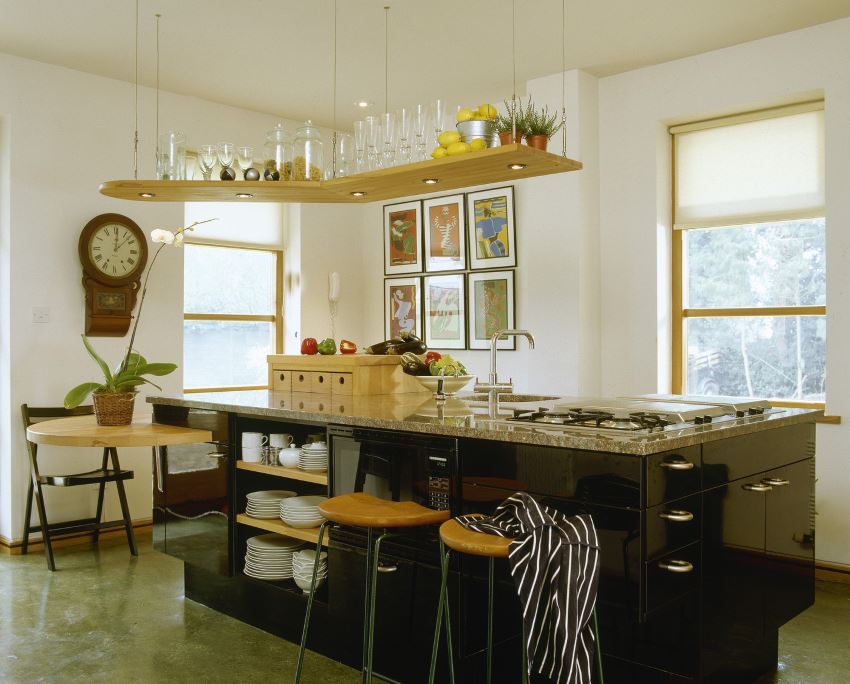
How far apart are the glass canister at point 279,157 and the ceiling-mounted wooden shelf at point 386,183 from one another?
6 centimetres

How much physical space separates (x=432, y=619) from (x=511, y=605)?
0.85 feet

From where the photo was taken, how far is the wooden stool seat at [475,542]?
6.50 feet

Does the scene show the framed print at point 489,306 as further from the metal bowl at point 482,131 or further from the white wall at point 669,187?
the metal bowl at point 482,131

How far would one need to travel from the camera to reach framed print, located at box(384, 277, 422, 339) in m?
6.34

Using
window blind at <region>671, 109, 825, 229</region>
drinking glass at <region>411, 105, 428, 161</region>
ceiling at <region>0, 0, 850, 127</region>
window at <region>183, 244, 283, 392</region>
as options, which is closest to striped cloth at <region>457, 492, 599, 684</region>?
drinking glass at <region>411, 105, 428, 161</region>

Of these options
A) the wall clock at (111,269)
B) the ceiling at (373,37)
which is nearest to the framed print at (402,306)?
the ceiling at (373,37)

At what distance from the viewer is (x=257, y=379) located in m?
6.10

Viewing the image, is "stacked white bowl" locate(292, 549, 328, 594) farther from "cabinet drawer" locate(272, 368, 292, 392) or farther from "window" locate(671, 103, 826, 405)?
"window" locate(671, 103, 826, 405)

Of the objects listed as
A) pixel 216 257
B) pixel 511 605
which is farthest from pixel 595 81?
pixel 511 605

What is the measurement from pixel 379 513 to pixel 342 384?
4.73 ft

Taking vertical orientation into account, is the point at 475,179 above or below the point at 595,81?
below

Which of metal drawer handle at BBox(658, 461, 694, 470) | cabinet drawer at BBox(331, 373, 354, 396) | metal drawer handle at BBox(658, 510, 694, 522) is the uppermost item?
cabinet drawer at BBox(331, 373, 354, 396)

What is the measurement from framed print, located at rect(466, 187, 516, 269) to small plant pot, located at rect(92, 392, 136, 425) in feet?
9.52

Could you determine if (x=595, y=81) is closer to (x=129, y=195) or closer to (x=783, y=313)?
(x=783, y=313)
